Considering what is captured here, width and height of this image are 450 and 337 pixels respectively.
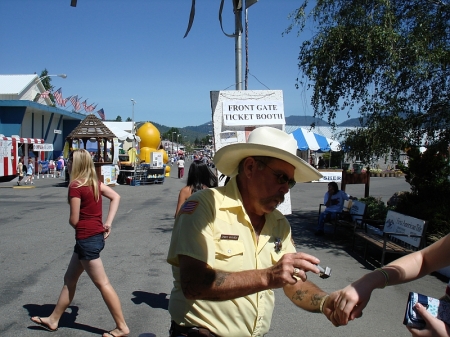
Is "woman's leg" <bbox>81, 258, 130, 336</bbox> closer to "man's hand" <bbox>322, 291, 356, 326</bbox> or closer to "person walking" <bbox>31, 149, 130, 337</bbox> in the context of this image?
"person walking" <bbox>31, 149, 130, 337</bbox>

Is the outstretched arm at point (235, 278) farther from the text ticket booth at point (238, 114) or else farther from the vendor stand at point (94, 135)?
the vendor stand at point (94, 135)

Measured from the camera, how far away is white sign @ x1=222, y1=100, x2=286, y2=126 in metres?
5.21

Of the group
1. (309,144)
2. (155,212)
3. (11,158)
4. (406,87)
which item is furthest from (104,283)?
(11,158)

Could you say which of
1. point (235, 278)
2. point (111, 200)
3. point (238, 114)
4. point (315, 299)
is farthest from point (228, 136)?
point (235, 278)

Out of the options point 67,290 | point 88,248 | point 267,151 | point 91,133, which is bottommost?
point 67,290

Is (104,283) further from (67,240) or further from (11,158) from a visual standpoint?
(11,158)

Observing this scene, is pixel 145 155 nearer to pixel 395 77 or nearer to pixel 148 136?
pixel 148 136

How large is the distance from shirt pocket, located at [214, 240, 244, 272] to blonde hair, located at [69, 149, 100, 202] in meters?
2.57

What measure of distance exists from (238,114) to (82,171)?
78.2 inches

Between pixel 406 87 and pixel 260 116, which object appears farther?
pixel 406 87

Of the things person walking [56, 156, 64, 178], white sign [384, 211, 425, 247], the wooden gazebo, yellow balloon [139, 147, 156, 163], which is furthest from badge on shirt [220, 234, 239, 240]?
person walking [56, 156, 64, 178]

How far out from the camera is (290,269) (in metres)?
1.79

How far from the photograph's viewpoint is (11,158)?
2636cm

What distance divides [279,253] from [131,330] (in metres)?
2.84
